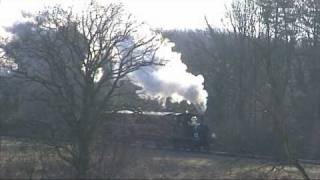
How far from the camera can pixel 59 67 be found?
19.8 metres

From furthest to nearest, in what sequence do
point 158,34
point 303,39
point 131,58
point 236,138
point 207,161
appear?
1. point 303,39
2. point 236,138
3. point 207,161
4. point 158,34
5. point 131,58

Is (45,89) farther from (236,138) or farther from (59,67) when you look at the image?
(236,138)

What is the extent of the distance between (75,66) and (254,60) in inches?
1306

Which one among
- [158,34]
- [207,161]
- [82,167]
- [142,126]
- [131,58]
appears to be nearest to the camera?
[82,167]

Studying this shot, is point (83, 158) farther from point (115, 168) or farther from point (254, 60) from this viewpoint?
point (254, 60)

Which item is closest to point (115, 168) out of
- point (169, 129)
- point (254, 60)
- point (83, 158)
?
point (83, 158)

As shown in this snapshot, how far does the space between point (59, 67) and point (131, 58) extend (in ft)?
7.94

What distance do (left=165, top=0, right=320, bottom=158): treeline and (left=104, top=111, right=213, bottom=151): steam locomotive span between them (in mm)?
1572

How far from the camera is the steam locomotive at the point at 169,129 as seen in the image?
845 inches

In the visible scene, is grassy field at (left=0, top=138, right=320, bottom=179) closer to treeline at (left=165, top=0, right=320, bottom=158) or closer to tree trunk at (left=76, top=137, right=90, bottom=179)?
tree trunk at (left=76, top=137, right=90, bottom=179)

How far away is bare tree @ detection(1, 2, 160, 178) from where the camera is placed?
19.8 meters

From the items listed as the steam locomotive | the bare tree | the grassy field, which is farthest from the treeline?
the bare tree

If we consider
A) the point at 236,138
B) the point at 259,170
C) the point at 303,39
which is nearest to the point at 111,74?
the point at 259,170

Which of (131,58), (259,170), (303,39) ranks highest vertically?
(303,39)
